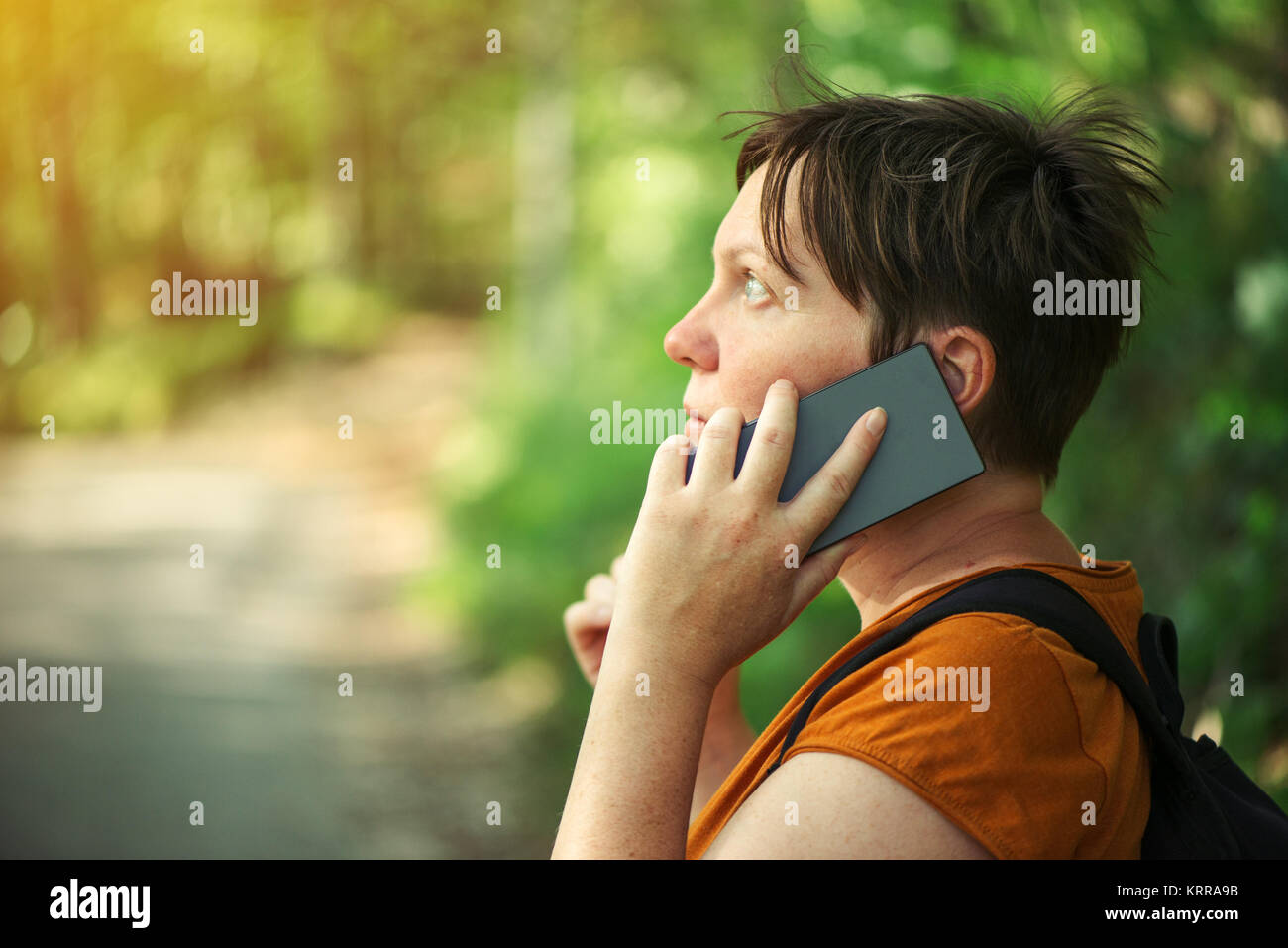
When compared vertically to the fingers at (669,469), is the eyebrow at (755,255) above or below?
above

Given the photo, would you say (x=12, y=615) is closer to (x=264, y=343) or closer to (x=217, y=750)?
(x=217, y=750)

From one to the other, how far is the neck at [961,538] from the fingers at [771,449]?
0.23m

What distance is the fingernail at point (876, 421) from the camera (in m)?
1.31

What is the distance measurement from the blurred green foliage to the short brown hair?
361mm

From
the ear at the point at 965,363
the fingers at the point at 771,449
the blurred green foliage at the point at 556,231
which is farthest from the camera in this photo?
the blurred green foliage at the point at 556,231

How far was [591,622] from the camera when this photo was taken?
178 cm

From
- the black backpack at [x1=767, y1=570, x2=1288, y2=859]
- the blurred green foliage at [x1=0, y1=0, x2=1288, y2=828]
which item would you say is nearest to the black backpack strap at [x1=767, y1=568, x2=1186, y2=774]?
the black backpack at [x1=767, y1=570, x2=1288, y2=859]

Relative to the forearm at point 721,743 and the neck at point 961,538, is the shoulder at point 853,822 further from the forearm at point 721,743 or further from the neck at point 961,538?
the forearm at point 721,743

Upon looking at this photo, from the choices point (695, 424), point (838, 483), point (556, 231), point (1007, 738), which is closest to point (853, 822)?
point (1007, 738)

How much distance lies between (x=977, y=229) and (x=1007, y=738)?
2.15ft

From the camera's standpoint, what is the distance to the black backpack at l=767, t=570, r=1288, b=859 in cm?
117

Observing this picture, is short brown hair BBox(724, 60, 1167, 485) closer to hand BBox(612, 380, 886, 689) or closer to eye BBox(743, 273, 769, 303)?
eye BBox(743, 273, 769, 303)

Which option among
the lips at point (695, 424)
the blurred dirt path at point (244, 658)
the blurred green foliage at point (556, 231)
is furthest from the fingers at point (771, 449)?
the blurred dirt path at point (244, 658)

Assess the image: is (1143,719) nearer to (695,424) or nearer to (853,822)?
(853,822)
